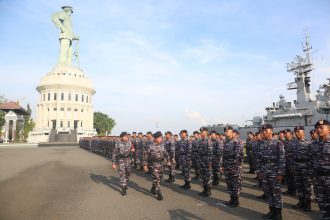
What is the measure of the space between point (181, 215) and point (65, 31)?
74.5 m

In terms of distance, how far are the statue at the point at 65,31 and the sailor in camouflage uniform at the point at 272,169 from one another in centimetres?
7300

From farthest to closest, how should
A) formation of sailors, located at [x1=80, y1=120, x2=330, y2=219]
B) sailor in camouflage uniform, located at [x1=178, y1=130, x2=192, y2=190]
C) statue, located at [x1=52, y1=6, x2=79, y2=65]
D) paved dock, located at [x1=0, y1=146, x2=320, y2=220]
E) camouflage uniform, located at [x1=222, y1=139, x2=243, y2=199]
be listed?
statue, located at [x1=52, y1=6, x2=79, y2=65]
sailor in camouflage uniform, located at [x1=178, y1=130, x2=192, y2=190]
camouflage uniform, located at [x1=222, y1=139, x2=243, y2=199]
paved dock, located at [x1=0, y1=146, x2=320, y2=220]
formation of sailors, located at [x1=80, y1=120, x2=330, y2=219]

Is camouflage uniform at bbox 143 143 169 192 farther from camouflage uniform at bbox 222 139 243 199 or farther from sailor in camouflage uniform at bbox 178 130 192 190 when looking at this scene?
camouflage uniform at bbox 222 139 243 199

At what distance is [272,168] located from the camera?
21.2ft

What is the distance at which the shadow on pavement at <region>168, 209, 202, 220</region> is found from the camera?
6355 mm

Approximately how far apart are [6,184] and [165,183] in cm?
630

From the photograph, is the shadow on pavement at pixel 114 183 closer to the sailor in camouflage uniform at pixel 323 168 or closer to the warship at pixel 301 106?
the sailor in camouflage uniform at pixel 323 168

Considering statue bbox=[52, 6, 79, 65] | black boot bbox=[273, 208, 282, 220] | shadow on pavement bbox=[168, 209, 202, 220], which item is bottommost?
shadow on pavement bbox=[168, 209, 202, 220]

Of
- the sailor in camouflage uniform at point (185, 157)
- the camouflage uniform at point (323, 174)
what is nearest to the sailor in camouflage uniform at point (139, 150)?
the sailor in camouflage uniform at point (185, 157)

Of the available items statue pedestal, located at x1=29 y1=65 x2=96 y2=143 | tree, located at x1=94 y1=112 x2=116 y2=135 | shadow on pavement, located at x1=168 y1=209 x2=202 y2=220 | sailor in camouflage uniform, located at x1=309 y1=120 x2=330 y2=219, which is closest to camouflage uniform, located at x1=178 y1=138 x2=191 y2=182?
shadow on pavement, located at x1=168 y1=209 x2=202 y2=220

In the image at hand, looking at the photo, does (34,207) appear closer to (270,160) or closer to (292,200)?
(270,160)

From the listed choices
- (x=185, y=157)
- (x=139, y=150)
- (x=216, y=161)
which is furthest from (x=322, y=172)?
(x=139, y=150)

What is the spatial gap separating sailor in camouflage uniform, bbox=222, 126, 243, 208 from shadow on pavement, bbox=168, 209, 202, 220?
1.40 meters

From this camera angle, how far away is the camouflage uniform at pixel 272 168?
6250 mm
